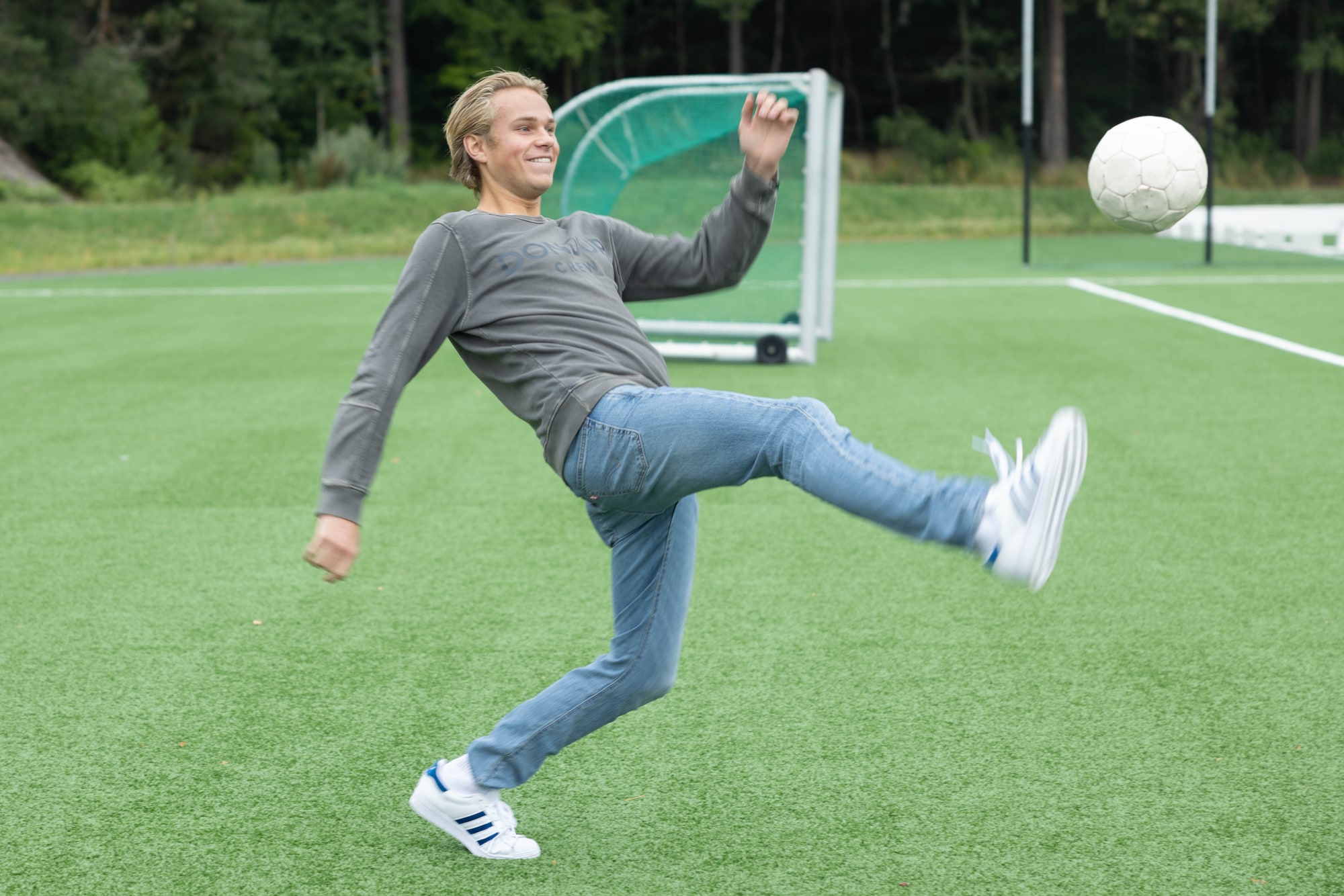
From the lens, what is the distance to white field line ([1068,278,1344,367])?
35.9 ft

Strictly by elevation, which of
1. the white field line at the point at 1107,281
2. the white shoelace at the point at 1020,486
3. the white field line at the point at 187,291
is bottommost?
the white field line at the point at 1107,281

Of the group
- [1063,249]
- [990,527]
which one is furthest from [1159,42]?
[990,527]

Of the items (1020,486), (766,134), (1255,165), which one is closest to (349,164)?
(1255,165)

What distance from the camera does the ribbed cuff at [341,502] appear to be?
2613mm

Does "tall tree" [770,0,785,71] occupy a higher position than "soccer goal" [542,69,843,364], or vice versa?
"tall tree" [770,0,785,71]

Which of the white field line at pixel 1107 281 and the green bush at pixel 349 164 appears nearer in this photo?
the white field line at pixel 1107 281

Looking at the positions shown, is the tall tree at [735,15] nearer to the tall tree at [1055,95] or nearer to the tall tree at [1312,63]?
the tall tree at [1055,95]

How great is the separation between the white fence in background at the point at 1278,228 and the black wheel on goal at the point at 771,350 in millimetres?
11756

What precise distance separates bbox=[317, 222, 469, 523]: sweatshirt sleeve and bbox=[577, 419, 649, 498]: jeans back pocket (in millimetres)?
357

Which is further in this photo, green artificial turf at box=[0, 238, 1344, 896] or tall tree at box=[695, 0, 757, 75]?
tall tree at box=[695, 0, 757, 75]

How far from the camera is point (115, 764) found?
362cm

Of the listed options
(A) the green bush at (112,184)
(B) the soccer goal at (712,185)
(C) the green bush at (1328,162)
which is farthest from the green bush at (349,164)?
(C) the green bush at (1328,162)

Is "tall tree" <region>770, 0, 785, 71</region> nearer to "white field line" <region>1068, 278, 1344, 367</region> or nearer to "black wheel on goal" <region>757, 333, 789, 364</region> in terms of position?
"white field line" <region>1068, 278, 1344, 367</region>

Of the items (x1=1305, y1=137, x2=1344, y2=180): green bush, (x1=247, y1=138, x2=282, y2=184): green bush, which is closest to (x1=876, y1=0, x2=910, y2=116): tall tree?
(x1=1305, y1=137, x2=1344, y2=180): green bush
